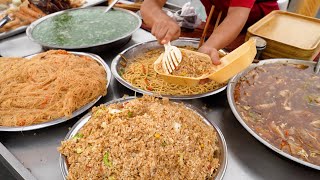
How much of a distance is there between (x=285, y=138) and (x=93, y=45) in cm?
208

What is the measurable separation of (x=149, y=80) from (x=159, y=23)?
21.8 inches

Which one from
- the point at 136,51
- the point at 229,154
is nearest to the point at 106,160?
the point at 229,154

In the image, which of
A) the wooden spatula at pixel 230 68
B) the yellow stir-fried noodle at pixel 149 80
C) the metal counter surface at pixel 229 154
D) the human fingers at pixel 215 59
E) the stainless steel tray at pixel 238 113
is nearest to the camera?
the stainless steel tray at pixel 238 113

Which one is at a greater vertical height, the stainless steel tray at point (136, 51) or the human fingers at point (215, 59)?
the human fingers at point (215, 59)

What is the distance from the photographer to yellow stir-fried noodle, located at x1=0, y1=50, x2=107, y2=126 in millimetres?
1997

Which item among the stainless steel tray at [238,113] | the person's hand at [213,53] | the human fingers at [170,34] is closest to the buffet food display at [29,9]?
the human fingers at [170,34]

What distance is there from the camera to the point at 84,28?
3311 mm

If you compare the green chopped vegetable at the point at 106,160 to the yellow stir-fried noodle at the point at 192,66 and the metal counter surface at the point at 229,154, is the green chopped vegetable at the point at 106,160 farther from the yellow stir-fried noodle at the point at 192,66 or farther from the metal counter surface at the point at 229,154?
the yellow stir-fried noodle at the point at 192,66

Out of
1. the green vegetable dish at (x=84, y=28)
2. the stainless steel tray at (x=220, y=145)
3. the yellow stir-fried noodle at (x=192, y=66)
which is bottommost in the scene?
the stainless steel tray at (x=220, y=145)

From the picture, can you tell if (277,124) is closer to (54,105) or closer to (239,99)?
(239,99)

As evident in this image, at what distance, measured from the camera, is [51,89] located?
2.15 m

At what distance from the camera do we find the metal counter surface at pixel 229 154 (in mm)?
1771

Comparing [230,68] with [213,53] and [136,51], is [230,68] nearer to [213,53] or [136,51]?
[213,53]

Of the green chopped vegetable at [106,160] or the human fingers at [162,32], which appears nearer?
the green chopped vegetable at [106,160]
